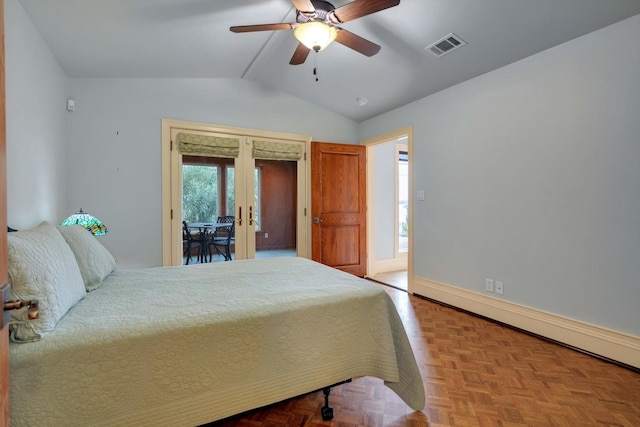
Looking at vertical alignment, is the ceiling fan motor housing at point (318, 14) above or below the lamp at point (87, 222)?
above

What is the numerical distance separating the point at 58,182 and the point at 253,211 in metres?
2.04

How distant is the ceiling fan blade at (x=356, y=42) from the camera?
7.17ft

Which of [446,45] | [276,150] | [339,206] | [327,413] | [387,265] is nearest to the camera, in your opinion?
[327,413]

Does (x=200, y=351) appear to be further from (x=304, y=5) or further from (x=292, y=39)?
(x=292, y=39)

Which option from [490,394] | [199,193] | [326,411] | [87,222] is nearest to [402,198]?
[199,193]

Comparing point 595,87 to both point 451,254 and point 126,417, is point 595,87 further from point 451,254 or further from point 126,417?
point 126,417

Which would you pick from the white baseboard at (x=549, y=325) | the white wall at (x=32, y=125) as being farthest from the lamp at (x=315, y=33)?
the white baseboard at (x=549, y=325)

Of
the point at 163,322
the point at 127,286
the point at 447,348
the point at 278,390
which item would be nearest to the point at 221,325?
the point at 163,322

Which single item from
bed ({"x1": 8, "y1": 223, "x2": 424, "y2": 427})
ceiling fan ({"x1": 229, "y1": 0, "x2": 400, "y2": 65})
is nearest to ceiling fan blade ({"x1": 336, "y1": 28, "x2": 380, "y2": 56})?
ceiling fan ({"x1": 229, "y1": 0, "x2": 400, "y2": 65})

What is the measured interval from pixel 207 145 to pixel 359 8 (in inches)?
101

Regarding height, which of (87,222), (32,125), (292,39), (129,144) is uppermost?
(292,39)

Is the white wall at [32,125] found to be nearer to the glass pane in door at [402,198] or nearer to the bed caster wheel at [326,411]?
the bed caster wheel at [326,411]

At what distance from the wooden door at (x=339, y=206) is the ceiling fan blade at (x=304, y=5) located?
2.34 meters

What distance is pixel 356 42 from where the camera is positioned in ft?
7.56
